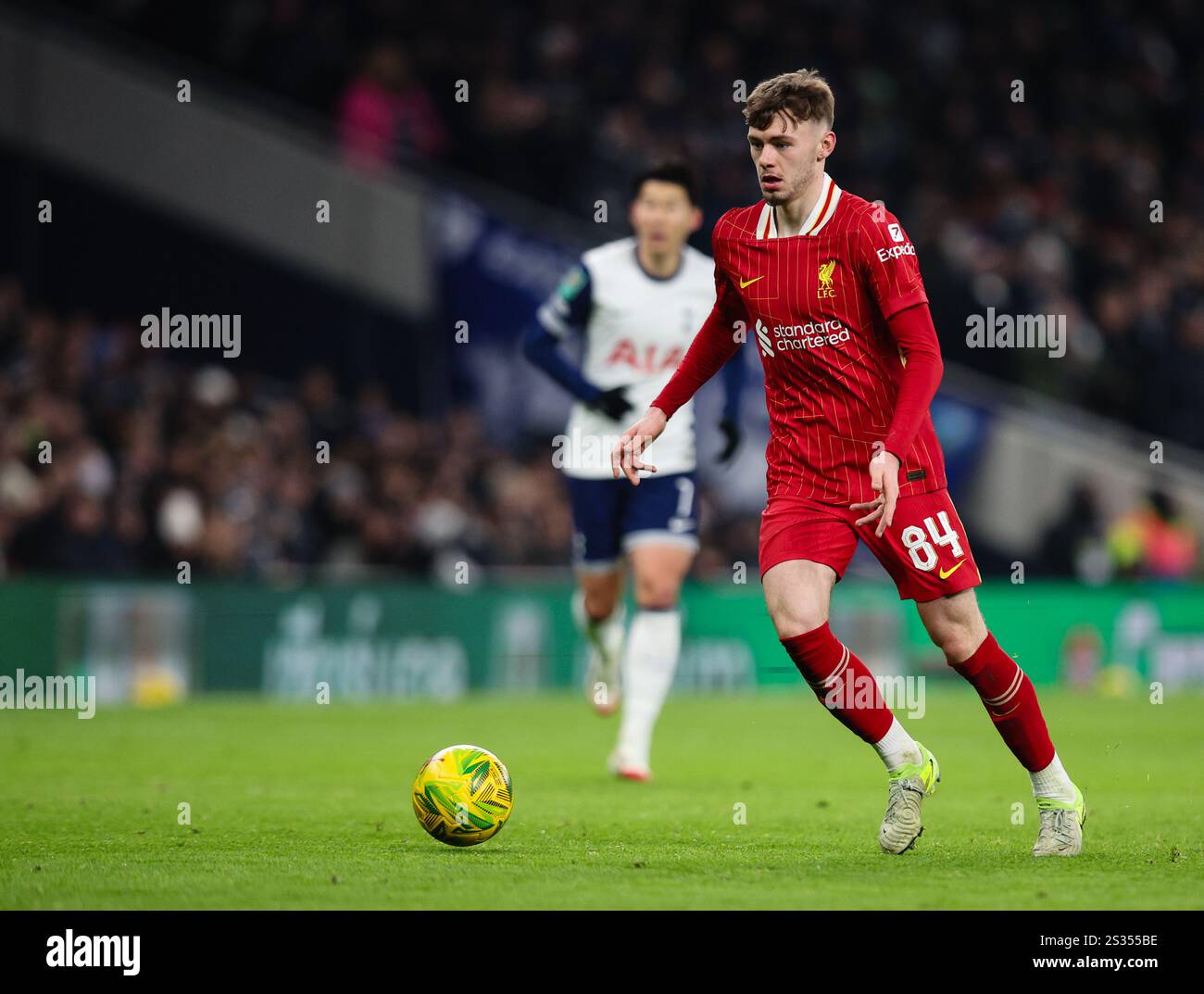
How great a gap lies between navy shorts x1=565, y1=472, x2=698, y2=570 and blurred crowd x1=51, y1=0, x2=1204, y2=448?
10150mm

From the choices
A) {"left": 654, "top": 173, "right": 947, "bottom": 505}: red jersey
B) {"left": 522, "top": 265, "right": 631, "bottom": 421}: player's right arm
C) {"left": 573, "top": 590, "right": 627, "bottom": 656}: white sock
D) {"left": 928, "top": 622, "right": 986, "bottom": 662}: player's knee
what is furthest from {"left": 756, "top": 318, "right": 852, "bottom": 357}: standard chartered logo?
{"left": 573, "top": 590, "right": 627, "bottom": 656}: white sock

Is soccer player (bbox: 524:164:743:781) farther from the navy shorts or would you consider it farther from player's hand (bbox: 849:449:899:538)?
→ player's hand (bbox: 849:449:899:538)

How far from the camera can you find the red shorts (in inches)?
265

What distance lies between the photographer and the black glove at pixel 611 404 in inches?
403

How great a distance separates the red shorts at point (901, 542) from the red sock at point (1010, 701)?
0.99ft

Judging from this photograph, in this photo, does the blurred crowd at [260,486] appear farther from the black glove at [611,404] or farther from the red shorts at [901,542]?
the red shorts at [901,542]

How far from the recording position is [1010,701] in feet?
22.6

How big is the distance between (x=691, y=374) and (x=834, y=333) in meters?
0.77

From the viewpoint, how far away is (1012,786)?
990 centimetres

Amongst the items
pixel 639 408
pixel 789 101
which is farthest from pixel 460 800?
pixel 639 408

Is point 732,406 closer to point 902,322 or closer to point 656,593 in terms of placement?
point 656,593

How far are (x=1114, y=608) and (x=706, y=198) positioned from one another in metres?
6.17

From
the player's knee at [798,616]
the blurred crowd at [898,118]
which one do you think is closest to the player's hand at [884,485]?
the player's knee at [798,616]
